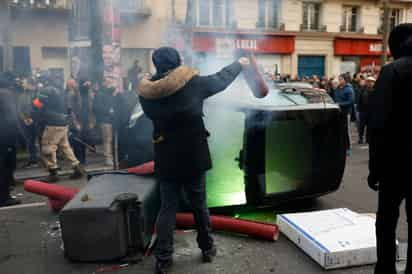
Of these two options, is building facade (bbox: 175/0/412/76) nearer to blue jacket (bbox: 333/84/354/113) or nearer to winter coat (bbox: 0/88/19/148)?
blue jacket (bbox: 333/84/354/113)

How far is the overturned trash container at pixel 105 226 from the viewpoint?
3172mm

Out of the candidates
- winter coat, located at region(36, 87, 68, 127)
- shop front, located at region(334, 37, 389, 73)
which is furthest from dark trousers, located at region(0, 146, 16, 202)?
shop front, located at region(334, 37, 389, 73)

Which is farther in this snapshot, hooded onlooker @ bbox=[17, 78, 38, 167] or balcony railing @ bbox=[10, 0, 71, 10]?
balcony railing @ bbox=[10, 0, 71, 10]

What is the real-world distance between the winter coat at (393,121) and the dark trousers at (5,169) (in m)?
3.91

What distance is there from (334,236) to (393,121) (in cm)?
119

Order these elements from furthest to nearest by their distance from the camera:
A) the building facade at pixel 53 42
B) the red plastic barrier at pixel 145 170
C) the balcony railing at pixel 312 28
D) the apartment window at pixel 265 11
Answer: the balcony railing at pixel 312 28, the building facade at pixel 53 42, the apartment window at pixel 265 11, the red plastic barrier at pixel 145 170

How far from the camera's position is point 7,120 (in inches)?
193

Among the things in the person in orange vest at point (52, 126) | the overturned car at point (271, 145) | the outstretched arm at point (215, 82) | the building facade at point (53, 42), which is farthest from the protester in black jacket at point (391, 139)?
the building facade at point (53, 42)

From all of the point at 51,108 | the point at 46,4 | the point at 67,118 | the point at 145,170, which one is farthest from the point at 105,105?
the point at 46,4

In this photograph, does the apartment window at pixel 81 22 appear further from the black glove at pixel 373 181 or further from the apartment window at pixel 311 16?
the apartment window at pixel 311 16

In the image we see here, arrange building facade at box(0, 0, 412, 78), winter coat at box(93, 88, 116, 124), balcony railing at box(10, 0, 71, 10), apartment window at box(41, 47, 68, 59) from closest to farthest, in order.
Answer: winter coat at box(93, 88, 116, 124)
balcony railing at box(10, 0, 71, 10)
building facade at box(0, 0, 412, 78)
apartment window at box(41, 47, 68, 59)

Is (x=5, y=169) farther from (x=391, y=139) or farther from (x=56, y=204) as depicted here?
(x=391, y=139)

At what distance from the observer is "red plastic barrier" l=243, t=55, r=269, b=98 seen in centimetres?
326

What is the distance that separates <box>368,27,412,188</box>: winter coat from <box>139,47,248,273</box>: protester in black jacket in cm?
97
